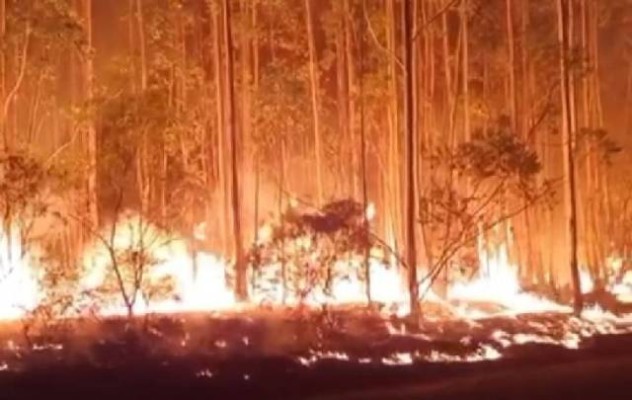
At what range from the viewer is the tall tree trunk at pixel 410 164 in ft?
53.7

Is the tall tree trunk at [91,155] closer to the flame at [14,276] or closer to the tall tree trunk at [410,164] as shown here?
the flame at [14,276]

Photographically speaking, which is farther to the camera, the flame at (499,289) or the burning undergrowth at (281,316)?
the flame at (499,289)

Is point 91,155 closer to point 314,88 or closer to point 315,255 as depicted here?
point 315,255

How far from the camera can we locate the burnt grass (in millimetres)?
13039

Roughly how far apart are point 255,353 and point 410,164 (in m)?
3.73

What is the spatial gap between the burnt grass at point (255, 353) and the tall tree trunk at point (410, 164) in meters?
0.50

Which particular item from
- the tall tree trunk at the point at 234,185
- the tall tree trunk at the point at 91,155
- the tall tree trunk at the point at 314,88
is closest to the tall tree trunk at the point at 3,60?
the tall tree trunk at the point at 91,155

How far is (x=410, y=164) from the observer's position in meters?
16.5

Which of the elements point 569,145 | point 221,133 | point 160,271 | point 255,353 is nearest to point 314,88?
point 221,133

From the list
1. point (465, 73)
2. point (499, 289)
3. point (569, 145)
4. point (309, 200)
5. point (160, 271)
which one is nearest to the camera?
point (160, 271)

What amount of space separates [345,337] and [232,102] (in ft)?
16.6

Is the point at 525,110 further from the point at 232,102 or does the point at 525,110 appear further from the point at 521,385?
the point at 521,385

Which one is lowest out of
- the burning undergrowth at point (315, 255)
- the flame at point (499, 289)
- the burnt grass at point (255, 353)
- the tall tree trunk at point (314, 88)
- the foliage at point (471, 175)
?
the burnt grass at point (255, 353)

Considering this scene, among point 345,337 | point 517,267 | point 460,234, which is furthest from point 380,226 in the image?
point 345,337
